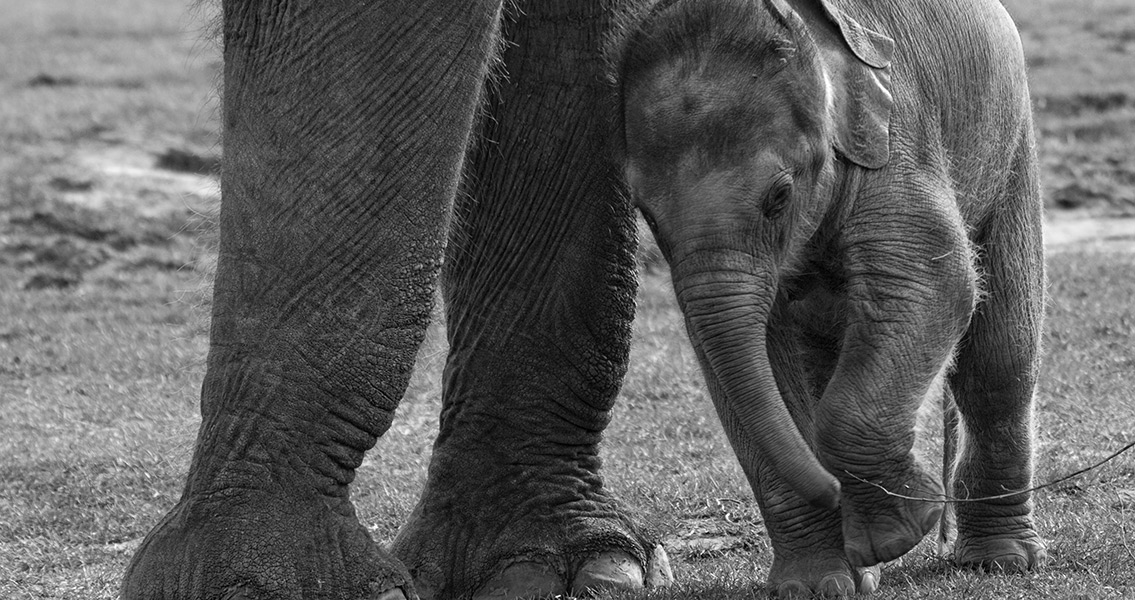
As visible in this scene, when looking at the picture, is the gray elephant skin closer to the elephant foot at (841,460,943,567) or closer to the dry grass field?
the elephant foot at (841,460,943,567)

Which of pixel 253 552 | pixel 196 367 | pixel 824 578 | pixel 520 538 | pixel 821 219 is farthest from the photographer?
pixel 196 367

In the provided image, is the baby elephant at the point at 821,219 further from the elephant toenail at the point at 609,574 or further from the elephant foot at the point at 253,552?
the elephant foot at the point at 253,552

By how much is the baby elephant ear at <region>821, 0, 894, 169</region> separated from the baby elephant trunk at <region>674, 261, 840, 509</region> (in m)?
0.37

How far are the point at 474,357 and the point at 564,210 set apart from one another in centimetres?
49

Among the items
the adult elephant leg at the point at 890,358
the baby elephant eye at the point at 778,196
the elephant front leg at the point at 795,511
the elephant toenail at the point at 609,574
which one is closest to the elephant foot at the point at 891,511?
the adult elephant leg at the point at 890,358

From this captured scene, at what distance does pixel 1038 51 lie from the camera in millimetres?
15203

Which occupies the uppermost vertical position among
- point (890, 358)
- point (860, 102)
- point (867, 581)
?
point (860, 102)

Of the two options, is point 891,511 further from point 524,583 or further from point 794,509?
point 524,583

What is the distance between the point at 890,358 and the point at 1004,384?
2.58 ft

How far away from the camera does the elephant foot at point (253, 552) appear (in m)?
3.88

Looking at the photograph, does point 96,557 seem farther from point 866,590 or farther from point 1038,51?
point 1038,51

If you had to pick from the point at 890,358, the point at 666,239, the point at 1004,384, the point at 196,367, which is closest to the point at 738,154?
the point at 666,239

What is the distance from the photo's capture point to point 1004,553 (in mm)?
4559

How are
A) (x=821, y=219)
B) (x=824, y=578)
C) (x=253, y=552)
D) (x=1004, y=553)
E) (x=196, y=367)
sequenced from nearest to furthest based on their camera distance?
1. (x=253, y=552)
2. (x=821, y=219)
3. (x=824, y=578)
4. (x=1004, y=553)
5. (x=196, y=367)
